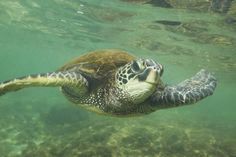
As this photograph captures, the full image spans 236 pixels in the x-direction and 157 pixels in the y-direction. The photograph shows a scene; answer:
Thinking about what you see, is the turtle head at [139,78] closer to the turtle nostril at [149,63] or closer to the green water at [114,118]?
the turtle nostril at [149,63]

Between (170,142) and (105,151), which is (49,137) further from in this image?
(170,142)

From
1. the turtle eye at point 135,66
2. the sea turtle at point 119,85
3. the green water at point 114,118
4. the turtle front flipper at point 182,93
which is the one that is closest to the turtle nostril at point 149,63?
the sea turtle at point 119,85

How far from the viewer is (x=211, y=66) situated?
31.1m

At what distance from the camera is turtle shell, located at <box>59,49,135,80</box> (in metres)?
6.76

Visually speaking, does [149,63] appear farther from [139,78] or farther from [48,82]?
[48,82]

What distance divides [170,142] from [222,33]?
30.4 ft

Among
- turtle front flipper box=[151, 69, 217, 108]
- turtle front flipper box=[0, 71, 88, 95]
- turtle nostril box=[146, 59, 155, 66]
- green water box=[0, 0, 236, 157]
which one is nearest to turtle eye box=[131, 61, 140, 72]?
turtle nostril box=[146, 59, 155, 66]

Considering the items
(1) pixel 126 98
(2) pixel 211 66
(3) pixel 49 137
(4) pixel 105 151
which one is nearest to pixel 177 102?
(1) pixel 126 98

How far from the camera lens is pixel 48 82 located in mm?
5453

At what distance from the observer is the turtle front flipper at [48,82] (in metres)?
4.94

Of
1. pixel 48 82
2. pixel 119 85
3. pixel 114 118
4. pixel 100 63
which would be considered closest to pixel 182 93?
pixel 119 85

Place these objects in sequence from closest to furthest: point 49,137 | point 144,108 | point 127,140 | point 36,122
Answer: point 144,108 < point 127,140 < point 49,137 < point 36,122

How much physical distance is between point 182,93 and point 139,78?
1.30 meters

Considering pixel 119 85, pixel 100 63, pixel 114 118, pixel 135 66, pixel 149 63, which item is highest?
pixel 149 63
